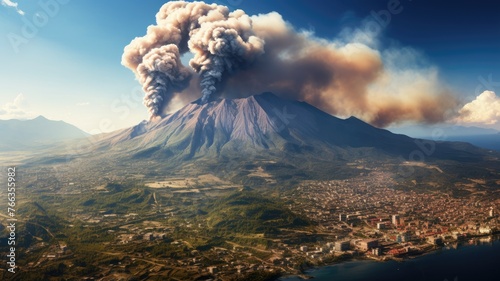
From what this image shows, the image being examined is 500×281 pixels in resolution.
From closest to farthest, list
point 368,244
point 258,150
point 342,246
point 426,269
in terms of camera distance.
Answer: point 426,269 → point 342,246 → point 368,244 → point 258,150

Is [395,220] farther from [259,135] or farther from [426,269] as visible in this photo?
[259,135]

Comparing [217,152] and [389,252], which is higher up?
[217,152]

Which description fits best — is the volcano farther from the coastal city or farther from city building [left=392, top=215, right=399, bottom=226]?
city building [left=392, top=215, right=399, bottom=226]

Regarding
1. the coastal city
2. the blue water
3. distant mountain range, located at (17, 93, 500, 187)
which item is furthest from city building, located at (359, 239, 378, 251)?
distant mountain range, located at (17, 93, 500, 187)

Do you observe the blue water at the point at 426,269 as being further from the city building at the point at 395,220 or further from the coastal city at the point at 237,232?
the city building at the point at 395,220

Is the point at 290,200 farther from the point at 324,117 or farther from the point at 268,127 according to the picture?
the point at 324,117

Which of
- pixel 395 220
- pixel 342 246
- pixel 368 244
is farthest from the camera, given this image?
pixel 395 220

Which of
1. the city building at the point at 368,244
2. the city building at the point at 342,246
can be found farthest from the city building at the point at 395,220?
the city building at the point at 342,246

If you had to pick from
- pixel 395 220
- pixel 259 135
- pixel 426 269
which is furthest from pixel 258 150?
pixel 426 269

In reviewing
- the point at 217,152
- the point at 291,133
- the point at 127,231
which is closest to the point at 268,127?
the point at 291,133
